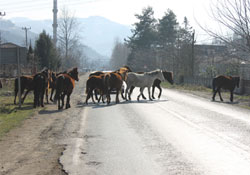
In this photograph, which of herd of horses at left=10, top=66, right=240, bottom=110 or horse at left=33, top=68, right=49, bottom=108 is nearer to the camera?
herd of horses at left=10, top=66, right=240, bottom=110

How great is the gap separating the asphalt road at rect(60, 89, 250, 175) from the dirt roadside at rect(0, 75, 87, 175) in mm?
286

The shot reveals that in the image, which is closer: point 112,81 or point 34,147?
point 34,147

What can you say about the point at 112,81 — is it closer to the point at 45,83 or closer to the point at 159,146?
the point at 45,83

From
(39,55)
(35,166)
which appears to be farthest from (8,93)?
(39,55)

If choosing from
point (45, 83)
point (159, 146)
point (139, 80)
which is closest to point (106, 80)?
point (45, 83)

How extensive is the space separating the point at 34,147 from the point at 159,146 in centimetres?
297

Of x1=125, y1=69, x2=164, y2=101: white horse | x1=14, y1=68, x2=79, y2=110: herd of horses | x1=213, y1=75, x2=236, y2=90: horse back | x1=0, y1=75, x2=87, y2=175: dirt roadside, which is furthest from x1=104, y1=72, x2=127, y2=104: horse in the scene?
x1=213, y1=75, x2=236, y2=90: horse back

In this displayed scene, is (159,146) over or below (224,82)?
below

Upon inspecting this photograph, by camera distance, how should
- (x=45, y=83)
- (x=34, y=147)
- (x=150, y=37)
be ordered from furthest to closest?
(x=150, y=37)
(x=45, y=83)
(x=34, y=147)

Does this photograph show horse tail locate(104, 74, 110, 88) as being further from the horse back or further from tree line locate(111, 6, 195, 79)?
tree line locate(111, 6, 195, 79)

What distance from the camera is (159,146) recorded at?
8648mm

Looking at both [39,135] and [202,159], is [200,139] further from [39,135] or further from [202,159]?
[39,135]

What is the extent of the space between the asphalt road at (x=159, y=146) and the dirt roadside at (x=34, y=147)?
0.94 feet

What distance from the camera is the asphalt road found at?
674cm
